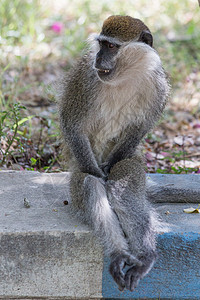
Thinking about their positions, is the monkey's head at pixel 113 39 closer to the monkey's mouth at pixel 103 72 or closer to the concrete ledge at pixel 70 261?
the monkey's mouth at pixel 103 72

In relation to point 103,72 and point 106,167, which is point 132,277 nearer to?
point 106,167

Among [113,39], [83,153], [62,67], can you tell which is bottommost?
[62,67]

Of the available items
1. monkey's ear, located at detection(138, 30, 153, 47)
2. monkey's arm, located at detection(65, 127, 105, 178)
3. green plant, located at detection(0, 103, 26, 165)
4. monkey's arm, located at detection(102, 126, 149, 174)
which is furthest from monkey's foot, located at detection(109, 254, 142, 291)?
green plant, located at detection(0, 103, 26, 165)

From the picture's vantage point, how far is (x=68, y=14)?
34.4 ft

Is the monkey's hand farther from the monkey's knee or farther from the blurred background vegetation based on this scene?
Answer: the blurred background vegetation

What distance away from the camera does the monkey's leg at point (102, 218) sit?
126 inches

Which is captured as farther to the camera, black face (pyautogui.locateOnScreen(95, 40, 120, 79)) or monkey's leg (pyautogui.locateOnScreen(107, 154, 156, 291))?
black face (pyautogui.locateOnScreen(95, 40, 120, 79))

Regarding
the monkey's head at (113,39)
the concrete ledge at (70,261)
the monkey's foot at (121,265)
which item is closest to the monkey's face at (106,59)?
the monkey's head at (113,39)

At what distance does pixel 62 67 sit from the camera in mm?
8539

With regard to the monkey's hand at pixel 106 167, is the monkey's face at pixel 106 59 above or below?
above

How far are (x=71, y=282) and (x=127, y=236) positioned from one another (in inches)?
19.9

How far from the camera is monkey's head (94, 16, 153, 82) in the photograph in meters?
3.59

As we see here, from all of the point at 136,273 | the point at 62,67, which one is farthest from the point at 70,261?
the point at 62,67

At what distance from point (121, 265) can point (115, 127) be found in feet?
4.03
